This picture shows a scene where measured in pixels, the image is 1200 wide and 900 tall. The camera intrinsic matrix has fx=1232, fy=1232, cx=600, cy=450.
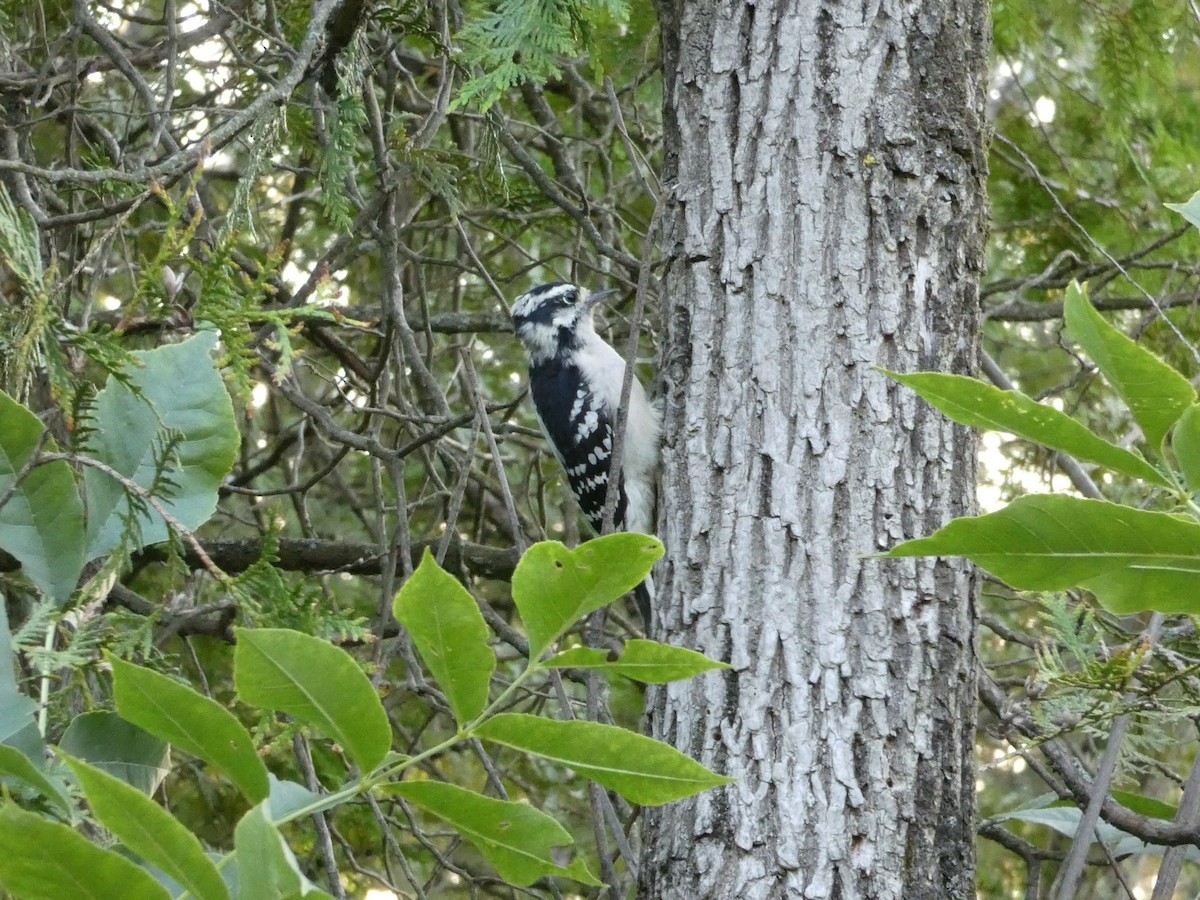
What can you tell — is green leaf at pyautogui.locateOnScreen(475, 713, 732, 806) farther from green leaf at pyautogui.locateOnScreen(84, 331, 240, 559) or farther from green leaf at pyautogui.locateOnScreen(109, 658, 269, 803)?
green leaf at pyautogui.locateOnScreen(84, 331, 240, 559)

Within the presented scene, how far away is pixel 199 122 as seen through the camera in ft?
13.0

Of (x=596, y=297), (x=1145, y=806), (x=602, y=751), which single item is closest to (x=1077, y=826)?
(x=1145, y=806)

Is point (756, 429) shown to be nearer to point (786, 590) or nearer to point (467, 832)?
point (786, 590)

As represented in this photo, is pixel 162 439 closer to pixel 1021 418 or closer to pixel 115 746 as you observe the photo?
pixel 115 746

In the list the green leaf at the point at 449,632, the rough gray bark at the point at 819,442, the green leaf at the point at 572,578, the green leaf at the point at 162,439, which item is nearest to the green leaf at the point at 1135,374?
the green leaf at the point at 572,578

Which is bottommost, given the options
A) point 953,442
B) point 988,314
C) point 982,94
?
point 953,442

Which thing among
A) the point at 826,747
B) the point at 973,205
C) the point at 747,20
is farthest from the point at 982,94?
the point at 826,747

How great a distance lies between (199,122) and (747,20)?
2.28 m

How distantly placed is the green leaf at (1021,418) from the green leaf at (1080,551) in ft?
0.13

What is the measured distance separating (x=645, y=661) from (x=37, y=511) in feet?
1.97

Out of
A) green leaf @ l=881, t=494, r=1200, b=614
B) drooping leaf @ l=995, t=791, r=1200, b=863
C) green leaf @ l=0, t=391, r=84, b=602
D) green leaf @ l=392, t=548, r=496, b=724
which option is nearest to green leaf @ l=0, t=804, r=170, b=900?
green leaf @ l=392, t=548, r=496, b=724

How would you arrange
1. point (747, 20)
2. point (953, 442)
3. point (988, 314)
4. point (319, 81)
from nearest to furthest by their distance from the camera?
point (953, 442)
point (747, 20)
point (319, 81)
point (988, 314)

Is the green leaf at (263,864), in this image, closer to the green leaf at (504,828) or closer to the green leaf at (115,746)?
the green leaf at (504,828)

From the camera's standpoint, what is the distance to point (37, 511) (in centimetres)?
116
